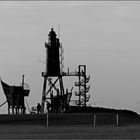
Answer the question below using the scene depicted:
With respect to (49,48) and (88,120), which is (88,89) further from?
(88,120)

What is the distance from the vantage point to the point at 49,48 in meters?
87.9

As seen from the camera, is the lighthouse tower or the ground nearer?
the ground

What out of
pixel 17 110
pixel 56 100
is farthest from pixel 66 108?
pixel 17 110

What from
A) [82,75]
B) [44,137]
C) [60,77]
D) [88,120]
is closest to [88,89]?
[82,75]

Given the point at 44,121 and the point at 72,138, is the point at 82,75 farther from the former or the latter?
the point at 72,138

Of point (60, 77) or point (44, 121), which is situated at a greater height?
point (60, 77)

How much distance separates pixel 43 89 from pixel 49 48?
5961mm

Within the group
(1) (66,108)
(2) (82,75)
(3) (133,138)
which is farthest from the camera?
(2) (82,75)

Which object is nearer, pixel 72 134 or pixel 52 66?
pixel 72 134

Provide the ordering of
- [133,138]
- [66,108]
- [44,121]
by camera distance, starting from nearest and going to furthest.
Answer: [133,138] → [44,121] → [66,108]

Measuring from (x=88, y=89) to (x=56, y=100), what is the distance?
1502cm

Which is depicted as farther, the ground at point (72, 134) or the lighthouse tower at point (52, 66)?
the lighthouse tower at point (52, 66)

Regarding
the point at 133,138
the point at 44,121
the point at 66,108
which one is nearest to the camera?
the point at 133,138

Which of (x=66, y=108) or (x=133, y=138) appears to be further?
(x=66, y=108)
